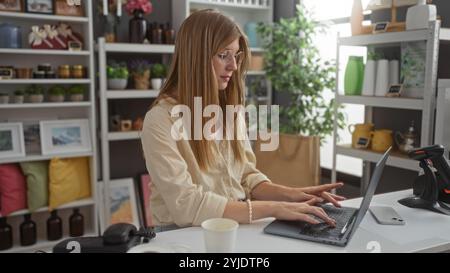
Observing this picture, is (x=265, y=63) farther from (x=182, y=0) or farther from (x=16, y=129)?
(x=16, y=129)

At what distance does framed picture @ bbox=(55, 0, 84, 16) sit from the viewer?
282cm

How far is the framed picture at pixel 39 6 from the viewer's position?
9.03 ft

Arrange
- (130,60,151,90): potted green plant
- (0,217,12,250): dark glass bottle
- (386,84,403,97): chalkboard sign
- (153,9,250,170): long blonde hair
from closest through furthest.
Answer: (153,9,250,170): long blonde hair → (386,84,403,97): chalkboard sign → (0,217,12,250): dark glass bottle → (130,60,151,90): potted green plant

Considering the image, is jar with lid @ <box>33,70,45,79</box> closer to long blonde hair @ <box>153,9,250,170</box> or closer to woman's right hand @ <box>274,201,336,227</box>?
long blonde hair @ <box>153,9,250,170</box>

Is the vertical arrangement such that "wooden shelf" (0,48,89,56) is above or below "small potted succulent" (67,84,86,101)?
above

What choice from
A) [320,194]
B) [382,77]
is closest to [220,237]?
[320,194]

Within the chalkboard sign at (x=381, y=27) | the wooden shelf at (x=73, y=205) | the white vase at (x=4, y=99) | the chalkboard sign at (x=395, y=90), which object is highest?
the chalkboard sign at (x=381, y=27)

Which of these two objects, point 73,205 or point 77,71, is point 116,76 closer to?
point 77,71

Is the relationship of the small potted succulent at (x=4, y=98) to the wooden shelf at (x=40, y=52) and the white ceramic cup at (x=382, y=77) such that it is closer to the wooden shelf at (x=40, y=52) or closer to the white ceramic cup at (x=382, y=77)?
the wooden shelf at (x=40, y=52)

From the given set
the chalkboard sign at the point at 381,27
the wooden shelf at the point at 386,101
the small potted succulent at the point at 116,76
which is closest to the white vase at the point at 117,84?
the small potted succulent at the point at 116,76

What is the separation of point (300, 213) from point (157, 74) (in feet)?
7.31

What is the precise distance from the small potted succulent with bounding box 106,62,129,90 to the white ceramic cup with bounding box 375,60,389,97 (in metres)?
1.74

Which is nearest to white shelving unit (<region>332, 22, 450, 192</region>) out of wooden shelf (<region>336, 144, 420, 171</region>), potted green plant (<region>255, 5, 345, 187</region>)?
wooden shelf (<region>336, 144, 420, 171</region>)

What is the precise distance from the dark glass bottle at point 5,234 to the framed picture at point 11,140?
17.7 inches
